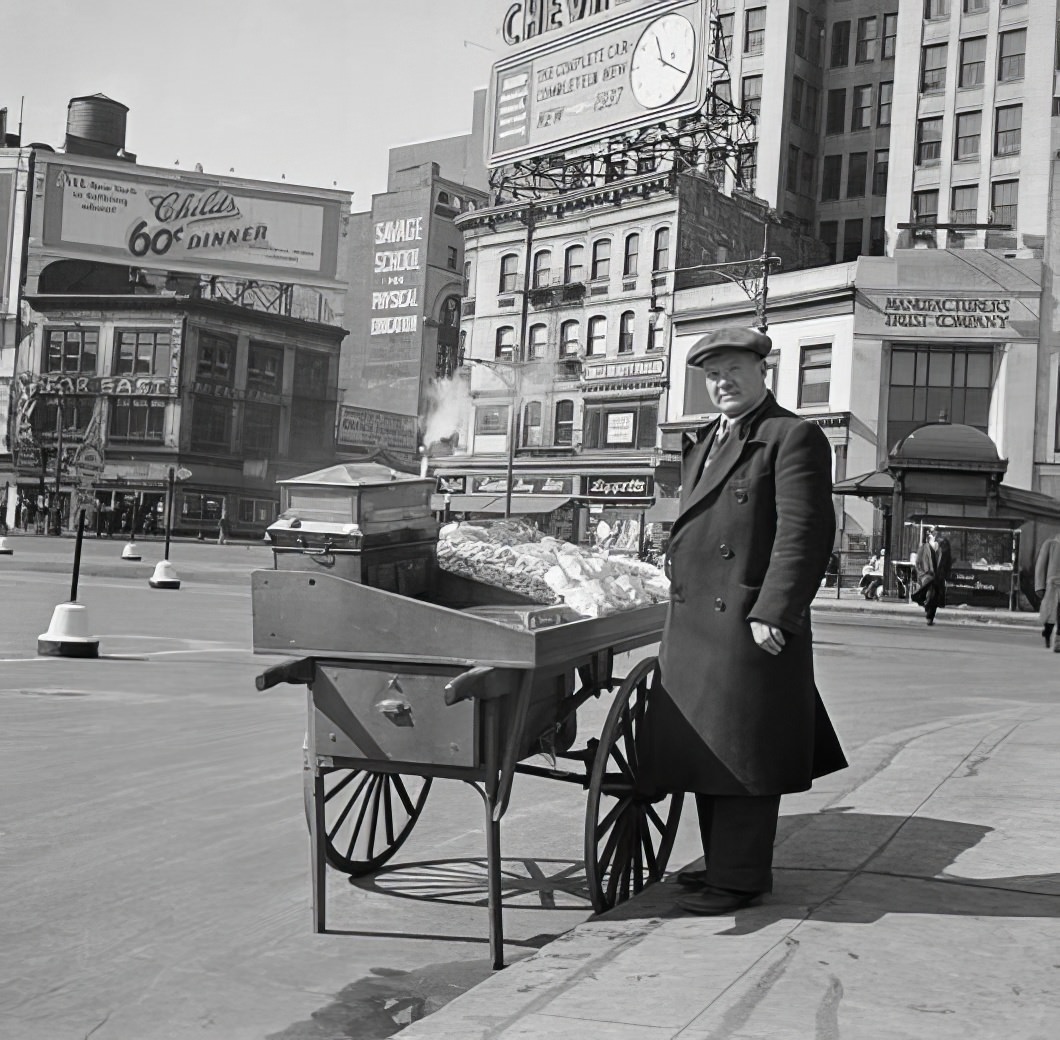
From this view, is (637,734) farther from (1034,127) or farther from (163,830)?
(1034,127)

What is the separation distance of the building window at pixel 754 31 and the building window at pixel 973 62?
10865mm

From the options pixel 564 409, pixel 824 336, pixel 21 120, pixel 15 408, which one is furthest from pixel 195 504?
A: pixel 824 336

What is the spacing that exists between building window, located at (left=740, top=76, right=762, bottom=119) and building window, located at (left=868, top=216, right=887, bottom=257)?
7845mm

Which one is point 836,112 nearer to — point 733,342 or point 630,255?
point 630,255

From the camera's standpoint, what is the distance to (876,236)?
63531mm

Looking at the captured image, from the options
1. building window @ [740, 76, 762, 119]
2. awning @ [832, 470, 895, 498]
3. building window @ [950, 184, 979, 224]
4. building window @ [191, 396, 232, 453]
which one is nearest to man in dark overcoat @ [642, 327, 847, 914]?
awning @ [832, 470, 895, 498]

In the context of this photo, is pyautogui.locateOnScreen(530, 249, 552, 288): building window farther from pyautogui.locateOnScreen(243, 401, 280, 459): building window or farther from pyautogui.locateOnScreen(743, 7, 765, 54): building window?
pyautogui.locateOnScreen(243, 401, 280, 459): building window

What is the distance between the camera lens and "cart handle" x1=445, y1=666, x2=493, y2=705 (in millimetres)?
4121

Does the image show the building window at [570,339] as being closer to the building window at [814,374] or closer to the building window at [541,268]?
the building window at [541,268]


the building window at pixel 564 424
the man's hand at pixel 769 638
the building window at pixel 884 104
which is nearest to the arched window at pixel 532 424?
the building window at pixel 564 424

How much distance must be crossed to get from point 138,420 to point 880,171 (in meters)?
41.1

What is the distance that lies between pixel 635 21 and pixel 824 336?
19.0m

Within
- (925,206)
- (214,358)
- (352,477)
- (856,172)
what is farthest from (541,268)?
(352,477)

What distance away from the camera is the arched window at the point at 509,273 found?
59969 mm
